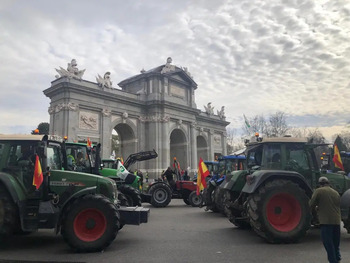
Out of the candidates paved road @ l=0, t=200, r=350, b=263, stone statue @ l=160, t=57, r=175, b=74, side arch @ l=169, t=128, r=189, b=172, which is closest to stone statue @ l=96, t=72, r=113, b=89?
stone statue @ l=160, t=57, r=175, b=74

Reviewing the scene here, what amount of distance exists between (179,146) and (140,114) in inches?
315

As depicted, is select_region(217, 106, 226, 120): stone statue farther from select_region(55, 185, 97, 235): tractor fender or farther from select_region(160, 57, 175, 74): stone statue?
select_region(55, 185, 97, 235): tractor fender

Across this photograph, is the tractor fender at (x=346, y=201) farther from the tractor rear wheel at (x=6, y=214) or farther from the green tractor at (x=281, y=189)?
the tractor rear wheel at (x=6, y=214)

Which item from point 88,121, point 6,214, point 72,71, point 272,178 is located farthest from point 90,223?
point 72,71

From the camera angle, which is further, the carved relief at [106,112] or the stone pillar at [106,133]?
the carved relief at [106,112]

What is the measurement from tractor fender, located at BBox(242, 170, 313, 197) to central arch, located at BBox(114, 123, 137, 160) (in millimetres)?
27408

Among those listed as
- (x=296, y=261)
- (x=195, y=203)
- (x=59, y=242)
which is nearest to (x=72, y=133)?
(x=195, y=203)

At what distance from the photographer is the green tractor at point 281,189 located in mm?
6996

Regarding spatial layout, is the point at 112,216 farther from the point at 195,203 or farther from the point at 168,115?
the point at 168,115

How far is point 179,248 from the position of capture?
6.65 metres

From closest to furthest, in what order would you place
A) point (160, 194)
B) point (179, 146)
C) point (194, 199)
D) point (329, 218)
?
point (329, 218) < point (160, 194) < point (194, 199) < point (179, 146)

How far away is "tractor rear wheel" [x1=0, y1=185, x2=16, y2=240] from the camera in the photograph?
20.3 ft

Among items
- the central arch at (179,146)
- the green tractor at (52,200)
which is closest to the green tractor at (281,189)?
the green tractor at (52,200)

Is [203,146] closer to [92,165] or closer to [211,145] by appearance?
[211,145]
